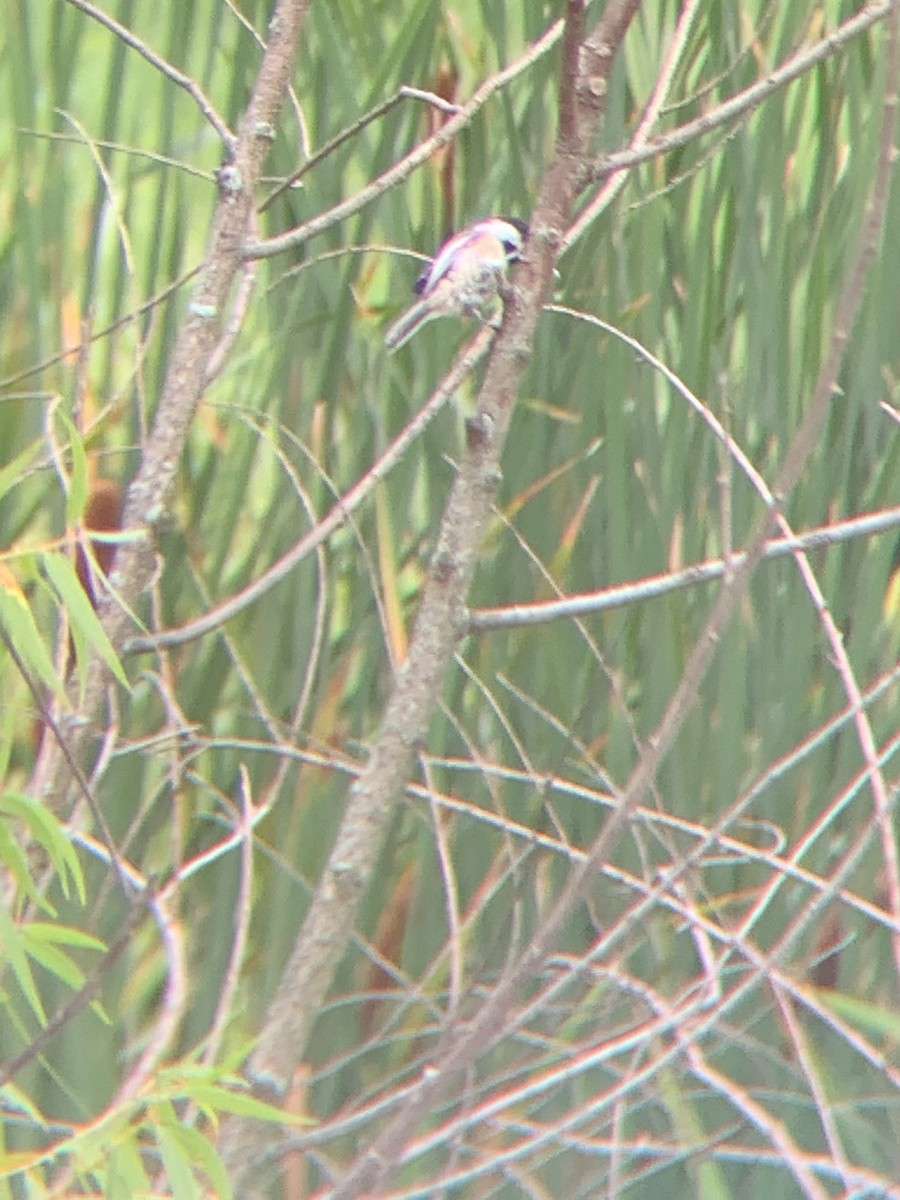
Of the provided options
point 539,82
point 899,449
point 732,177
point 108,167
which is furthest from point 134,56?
point 899,449

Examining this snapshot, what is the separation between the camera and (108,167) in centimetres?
130

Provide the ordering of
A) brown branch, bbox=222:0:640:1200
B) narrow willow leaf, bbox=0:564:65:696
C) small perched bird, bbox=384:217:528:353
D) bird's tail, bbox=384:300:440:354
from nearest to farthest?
narrow willow leaf, bbox=0:564:65:696, brown branch, bbox=222:0:640:1200, small perched bird, bbox=384:217:528:353, bird's tail, bbox=384:300:440:354

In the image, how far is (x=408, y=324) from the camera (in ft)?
3.95

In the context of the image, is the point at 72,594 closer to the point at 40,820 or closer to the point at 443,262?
the point at 40,820

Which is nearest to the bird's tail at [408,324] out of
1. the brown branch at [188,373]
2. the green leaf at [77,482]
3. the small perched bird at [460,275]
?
the small perched bird at [460,275]

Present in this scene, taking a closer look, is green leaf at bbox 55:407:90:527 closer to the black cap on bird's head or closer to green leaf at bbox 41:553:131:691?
green leaf at bbox 41:553:131:691

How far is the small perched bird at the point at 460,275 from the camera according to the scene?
1.08 m

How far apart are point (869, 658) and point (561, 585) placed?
0.85 ft

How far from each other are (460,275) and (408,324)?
12 centimetres

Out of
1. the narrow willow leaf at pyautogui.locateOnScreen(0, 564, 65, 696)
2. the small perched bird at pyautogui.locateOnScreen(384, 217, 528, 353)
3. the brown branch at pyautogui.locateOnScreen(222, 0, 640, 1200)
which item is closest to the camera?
the narrow willow leaf at pyautogui.locateOnScreen(0, 564, 65, 696)

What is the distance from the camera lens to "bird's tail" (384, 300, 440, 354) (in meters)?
1.19

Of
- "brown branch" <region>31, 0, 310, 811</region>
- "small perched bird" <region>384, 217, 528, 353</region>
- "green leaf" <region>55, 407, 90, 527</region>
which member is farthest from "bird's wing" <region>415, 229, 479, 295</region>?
"green leaf" <region>55, 407, 90, 527</region>

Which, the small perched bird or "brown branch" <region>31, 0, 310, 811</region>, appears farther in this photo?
the small perched bird

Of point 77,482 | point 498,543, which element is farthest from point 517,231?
point 77,482
